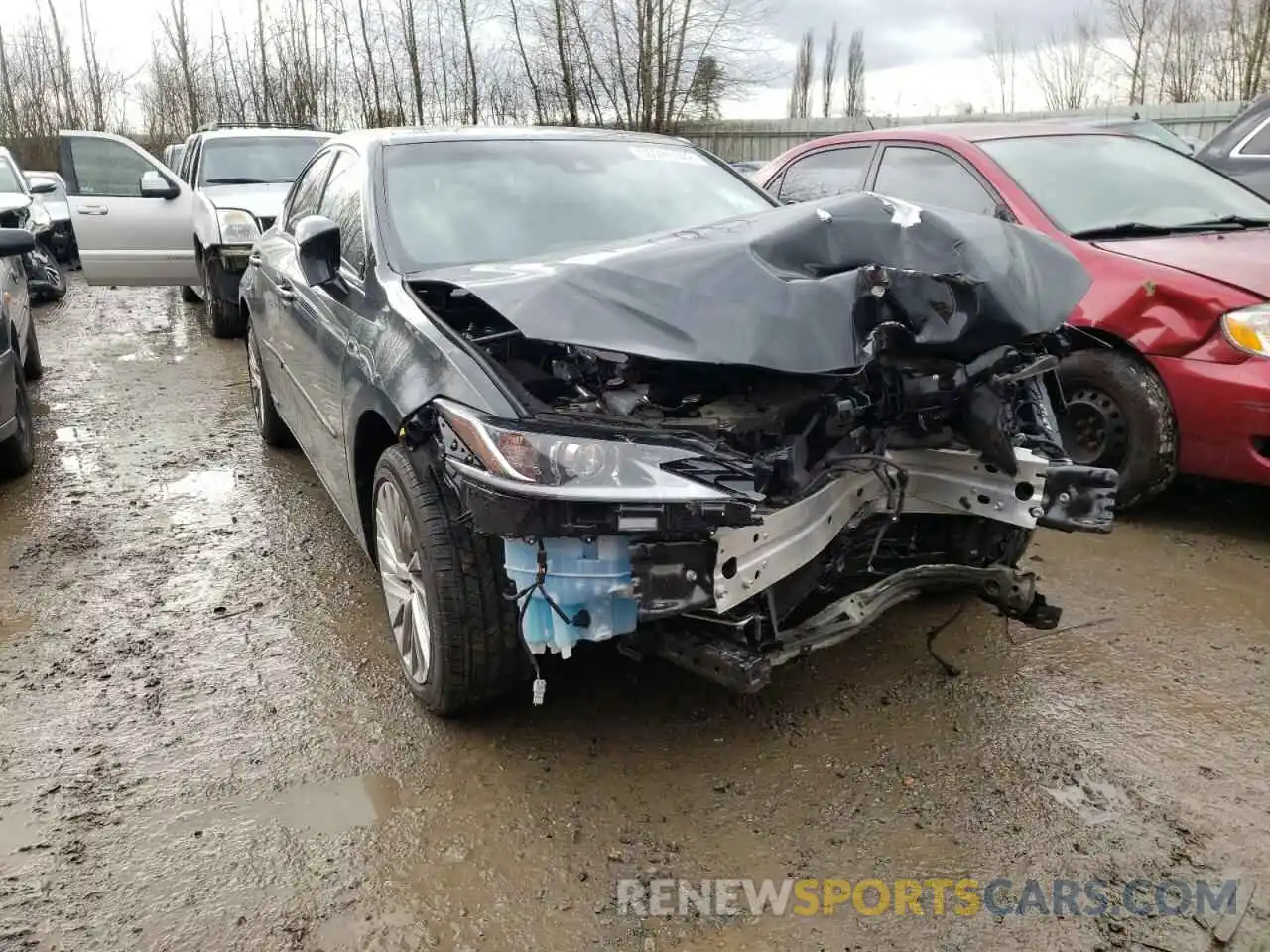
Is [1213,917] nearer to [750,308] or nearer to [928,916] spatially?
[928,916]

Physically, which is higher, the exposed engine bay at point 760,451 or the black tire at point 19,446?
the exposed engine bay at point 760,451

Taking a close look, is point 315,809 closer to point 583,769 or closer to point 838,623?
point 583,769

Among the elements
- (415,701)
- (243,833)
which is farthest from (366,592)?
(243,833)

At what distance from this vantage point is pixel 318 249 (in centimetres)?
341

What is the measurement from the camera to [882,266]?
253cm

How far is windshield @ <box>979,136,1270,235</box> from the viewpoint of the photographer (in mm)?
4672

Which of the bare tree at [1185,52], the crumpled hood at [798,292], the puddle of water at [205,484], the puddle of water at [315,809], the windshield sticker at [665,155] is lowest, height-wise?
the puddle of water at [205,484]

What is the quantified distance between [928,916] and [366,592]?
8.11 ft

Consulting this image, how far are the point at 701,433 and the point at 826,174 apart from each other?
386cm

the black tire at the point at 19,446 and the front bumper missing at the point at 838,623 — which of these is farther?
the black tire at the point at 19,446

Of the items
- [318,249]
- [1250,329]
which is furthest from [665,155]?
[1250,329]

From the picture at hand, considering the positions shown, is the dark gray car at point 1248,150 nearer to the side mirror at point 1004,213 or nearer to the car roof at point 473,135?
the side mirror at point 1004,213

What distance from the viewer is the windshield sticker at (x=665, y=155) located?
4152 mm

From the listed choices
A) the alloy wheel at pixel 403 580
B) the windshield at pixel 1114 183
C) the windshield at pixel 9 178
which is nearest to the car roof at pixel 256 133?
the windshield at pixel 9 178
